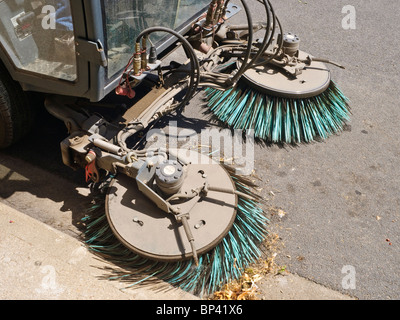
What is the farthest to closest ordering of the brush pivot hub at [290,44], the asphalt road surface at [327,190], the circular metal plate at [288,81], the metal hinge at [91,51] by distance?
1. the brush pivot hub at [290,44]
2. the circular metal plate at [288,81]
3. the asphalt road surface at [327,190]
4. the metal hinge at [91,51]

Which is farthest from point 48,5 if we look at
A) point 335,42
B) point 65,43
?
point 335,42

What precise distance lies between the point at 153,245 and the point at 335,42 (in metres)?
3.52

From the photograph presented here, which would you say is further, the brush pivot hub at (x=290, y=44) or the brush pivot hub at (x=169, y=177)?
the brush pivot hub at (x=290, y=44)

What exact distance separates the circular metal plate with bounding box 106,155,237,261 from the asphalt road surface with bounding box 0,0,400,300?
16.6 inches

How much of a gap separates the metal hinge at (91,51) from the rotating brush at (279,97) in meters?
1.21

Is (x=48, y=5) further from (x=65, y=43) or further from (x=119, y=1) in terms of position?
(x=119, y=1)

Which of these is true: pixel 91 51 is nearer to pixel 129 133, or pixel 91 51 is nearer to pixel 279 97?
pixel 129 133

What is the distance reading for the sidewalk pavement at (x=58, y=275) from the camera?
2.31 metres

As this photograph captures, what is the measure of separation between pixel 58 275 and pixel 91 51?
1.21 metres

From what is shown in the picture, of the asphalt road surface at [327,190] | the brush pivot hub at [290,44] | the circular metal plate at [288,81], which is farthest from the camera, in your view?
the brush pivot hub at [290,44]

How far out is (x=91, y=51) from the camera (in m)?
2.28

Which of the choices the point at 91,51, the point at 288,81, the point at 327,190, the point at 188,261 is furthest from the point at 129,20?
the point at 327,190

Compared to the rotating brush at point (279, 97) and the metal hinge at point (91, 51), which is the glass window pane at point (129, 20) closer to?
the metal hinge at point (91, 51)

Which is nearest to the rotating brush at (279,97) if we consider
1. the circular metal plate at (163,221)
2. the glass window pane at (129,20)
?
the glass window pane at (129,20)
